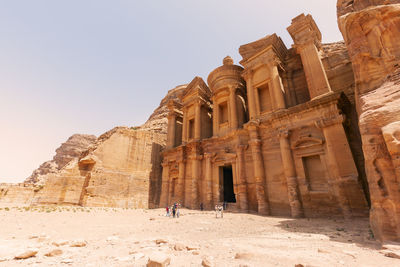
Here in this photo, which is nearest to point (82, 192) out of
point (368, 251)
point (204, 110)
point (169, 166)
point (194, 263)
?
point (169, 166)

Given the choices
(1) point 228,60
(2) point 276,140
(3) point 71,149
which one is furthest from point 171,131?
(3) point 71,149

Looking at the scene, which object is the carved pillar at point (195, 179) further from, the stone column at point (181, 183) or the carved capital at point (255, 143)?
the carved capital at point (255, 143)

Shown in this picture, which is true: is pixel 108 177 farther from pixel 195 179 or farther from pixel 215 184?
pixel 215 184

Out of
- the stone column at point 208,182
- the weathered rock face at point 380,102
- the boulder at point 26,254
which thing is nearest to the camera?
the boulder at point 26,254

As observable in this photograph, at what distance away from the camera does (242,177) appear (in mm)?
15312

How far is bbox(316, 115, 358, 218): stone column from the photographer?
10.2 meters

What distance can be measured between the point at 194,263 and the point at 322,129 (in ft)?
40.0

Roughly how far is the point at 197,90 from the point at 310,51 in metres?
12.0

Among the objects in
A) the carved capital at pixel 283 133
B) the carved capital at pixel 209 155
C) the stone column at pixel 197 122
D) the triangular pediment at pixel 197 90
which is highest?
the triangular pediment at pixel 197 90

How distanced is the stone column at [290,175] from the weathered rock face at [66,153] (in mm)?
41642

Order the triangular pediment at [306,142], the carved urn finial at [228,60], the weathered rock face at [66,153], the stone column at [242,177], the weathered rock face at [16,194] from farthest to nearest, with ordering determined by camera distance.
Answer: the weathered rock face at [66,153] → the weathered rock face at [16,194] → the carved urn finial at [228,60] → the stone column at [242,177] → the triangular pediment at [306,142]

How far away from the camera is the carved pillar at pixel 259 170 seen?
13.3 m

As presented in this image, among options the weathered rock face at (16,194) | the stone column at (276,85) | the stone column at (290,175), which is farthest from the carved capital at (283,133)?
the weathered rock face at (16,194)

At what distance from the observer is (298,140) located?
42.4 ft
